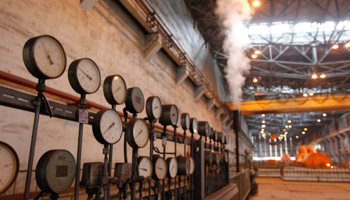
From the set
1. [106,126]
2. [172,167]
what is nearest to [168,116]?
[172,167]

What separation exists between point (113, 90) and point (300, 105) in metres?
16.4

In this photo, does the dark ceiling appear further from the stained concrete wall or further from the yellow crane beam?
the stained concrete wall

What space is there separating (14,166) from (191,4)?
40.1ft

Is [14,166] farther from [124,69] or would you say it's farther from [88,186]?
[124,69]

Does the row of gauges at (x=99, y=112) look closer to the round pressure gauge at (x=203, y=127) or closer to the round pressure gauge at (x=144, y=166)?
the round pressure gauge at (x=144, y=166)

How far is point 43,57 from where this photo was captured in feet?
7.19

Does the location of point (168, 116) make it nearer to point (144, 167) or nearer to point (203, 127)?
point (144, 167)

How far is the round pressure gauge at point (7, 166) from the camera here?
1921 mm

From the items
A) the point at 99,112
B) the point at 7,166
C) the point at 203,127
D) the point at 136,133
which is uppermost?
the point at 203,127

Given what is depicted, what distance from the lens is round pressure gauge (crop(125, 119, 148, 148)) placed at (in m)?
3.05

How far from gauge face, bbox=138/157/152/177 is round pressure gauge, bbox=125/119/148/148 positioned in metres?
0.23

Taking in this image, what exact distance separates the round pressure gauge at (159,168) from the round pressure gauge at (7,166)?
6.19ft

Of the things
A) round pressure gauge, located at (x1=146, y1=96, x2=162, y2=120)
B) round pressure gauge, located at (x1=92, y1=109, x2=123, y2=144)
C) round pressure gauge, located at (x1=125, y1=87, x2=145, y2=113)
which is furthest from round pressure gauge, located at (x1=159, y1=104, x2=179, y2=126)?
round pressure gauge, located at (x1=92, y1=109, x2=123, y2=144)

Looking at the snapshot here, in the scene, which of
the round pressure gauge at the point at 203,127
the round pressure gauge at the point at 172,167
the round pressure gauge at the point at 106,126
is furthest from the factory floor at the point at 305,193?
the round pressure gauge at the point at 106,126
